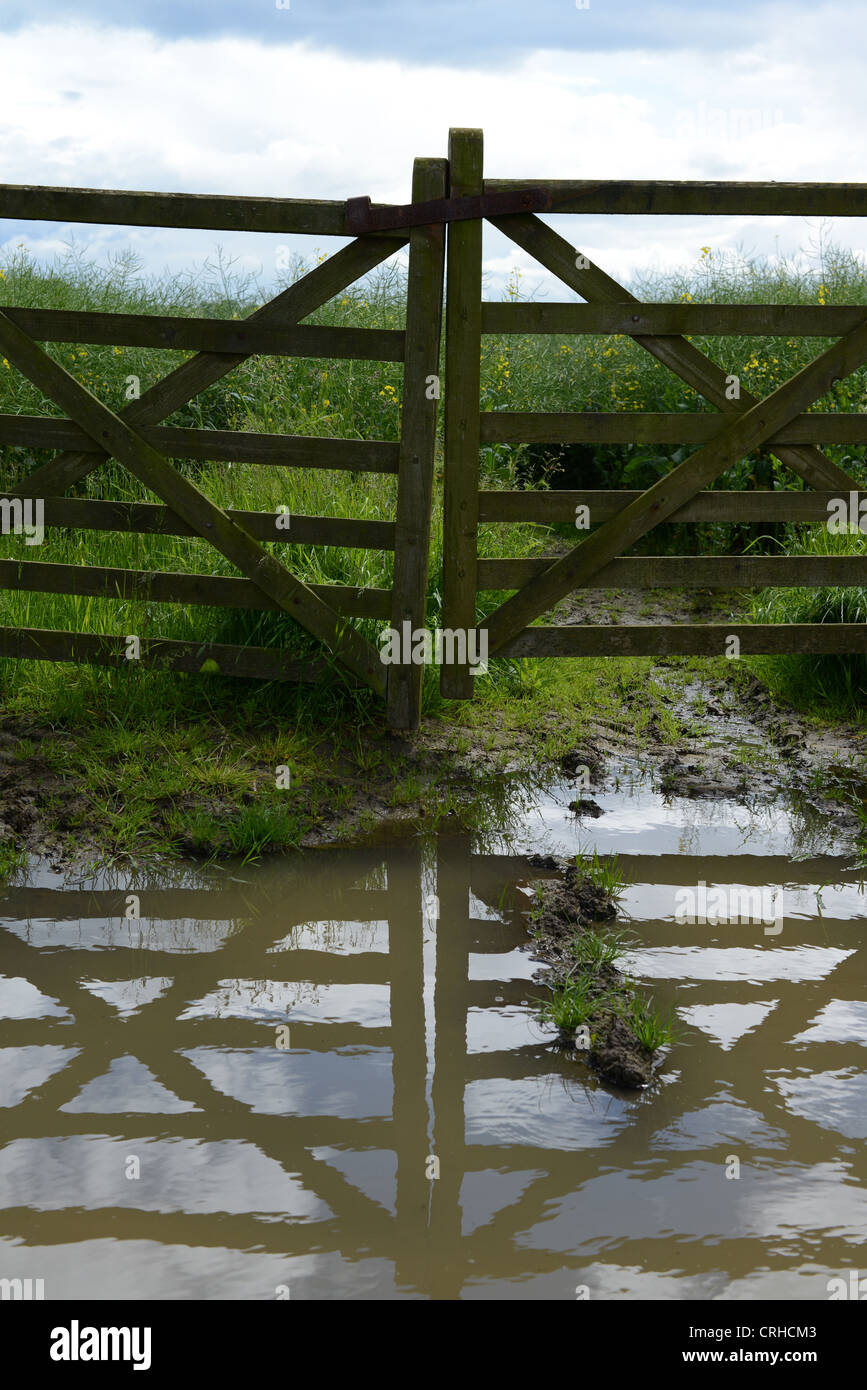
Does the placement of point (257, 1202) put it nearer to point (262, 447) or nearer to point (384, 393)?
point (262, 447)

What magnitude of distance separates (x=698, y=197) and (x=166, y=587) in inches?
122

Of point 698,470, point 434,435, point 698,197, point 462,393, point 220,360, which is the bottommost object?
point 698,470

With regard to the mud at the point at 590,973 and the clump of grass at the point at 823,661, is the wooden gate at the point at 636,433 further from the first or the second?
the mud at the point at 590,973

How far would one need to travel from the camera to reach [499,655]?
5711 millimetres

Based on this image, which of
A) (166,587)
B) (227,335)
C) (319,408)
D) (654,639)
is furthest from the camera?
(319,408)

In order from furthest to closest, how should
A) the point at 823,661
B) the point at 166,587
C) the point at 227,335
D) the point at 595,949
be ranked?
1. the point at 823,661
2. the point at 166,587
3. the point at 227,335
4. the point at 595,949

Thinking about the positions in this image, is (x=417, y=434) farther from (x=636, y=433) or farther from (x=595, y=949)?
(x=595, y=949)

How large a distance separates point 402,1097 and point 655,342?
12.3 ft

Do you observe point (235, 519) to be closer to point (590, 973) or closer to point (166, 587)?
point (166, 587)

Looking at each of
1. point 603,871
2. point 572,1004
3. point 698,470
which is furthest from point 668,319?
point 572,1004

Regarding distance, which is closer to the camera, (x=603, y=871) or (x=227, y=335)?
(x=603, y=871)

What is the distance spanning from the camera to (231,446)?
539 cm

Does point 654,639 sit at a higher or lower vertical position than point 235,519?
lower

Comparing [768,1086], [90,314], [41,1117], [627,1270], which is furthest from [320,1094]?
[90,314]
